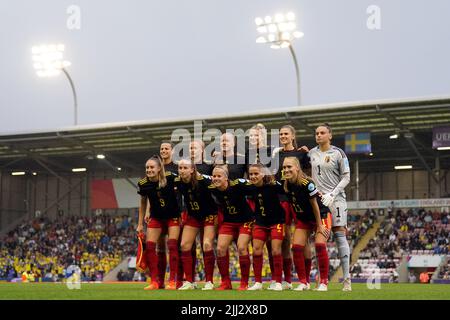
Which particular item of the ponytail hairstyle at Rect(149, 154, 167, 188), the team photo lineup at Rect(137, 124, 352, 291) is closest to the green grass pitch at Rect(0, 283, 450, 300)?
the team photo lineup at Rect(137, 124, 352, 291)

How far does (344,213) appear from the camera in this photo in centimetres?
995

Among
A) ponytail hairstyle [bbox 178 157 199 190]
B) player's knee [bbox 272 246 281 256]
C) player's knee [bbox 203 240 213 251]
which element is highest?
ponytail hairstyle [bbox 178 157 199 190]

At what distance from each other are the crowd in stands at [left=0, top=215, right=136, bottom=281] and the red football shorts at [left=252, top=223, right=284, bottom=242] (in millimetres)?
24627

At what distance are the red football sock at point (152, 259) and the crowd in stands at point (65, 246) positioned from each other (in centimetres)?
2343

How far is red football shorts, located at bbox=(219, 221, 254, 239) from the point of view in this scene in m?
10.3

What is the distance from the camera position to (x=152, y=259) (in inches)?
423

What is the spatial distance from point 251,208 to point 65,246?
32557 mm

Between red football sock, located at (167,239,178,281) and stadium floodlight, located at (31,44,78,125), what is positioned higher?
stadium floodlight, located at (31,44,78,125)

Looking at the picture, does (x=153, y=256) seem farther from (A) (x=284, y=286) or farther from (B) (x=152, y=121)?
(B) (x=152, y=121)

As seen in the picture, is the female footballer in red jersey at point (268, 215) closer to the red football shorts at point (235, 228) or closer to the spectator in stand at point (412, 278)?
the red football shorts at point (235, 228)

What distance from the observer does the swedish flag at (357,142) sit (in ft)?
103

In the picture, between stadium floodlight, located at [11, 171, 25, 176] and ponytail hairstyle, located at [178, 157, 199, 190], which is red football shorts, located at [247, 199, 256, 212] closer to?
ponytail hairstyle, located at [178, 157, 199, 190]
